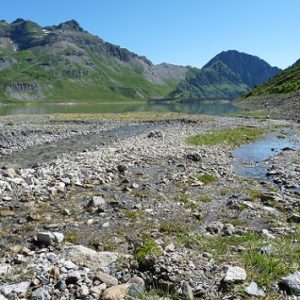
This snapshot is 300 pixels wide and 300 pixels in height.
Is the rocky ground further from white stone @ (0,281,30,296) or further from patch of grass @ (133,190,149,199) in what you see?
patch of grass @ (133,190,149,199)

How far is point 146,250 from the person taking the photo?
11359 mm

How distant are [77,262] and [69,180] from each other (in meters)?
10.2

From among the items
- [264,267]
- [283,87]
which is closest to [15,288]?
[264,267]

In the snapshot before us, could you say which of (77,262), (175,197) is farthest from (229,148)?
(77,262)

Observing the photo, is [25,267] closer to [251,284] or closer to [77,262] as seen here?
[77,262]

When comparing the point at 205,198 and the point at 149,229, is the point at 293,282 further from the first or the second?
the point at 205,198

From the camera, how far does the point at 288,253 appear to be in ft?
36.4

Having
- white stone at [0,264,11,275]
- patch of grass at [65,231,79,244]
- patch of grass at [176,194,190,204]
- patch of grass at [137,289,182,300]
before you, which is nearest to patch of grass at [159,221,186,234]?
patch of grass at [65,231,79,244]

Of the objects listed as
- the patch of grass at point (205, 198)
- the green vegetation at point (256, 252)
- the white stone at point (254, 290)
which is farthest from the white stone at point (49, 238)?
A: the patch of grass at point (205, 198)

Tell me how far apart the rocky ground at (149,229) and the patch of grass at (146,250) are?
0.04 m

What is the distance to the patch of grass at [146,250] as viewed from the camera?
36.1 ft

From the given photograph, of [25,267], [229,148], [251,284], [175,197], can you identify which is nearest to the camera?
[251,284]

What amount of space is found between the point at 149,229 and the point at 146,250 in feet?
10.3

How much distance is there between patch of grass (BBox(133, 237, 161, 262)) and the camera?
434 inches
